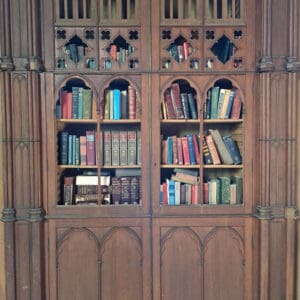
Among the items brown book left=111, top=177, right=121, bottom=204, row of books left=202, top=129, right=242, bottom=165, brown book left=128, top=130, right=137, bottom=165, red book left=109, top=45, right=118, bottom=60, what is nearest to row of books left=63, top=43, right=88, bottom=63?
red book left=109, top=45, right=118, bottom=60

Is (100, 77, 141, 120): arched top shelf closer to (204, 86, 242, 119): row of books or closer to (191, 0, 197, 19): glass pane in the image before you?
(204, 86, 242, 119): row of books

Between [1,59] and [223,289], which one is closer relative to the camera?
[1,59]

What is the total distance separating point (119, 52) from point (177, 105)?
1.75 ft

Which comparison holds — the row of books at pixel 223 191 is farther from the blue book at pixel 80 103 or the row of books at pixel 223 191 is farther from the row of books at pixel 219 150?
the blue book at pixel 80 103

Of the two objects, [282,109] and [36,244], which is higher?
[282,109]

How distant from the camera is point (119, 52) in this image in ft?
7.27

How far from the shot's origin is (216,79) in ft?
7.23

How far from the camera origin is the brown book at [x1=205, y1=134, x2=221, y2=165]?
2.27 meters

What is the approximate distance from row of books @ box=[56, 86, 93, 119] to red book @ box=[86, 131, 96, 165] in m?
0.13

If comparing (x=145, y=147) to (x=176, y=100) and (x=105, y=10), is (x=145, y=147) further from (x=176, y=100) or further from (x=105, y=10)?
(x=105, y=10)

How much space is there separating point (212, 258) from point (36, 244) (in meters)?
1.19

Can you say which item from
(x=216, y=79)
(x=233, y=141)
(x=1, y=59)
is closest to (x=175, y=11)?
(x=216, y=79)

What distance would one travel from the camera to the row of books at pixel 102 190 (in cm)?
225

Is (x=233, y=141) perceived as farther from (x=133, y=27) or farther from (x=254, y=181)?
(x=133, y=27)
